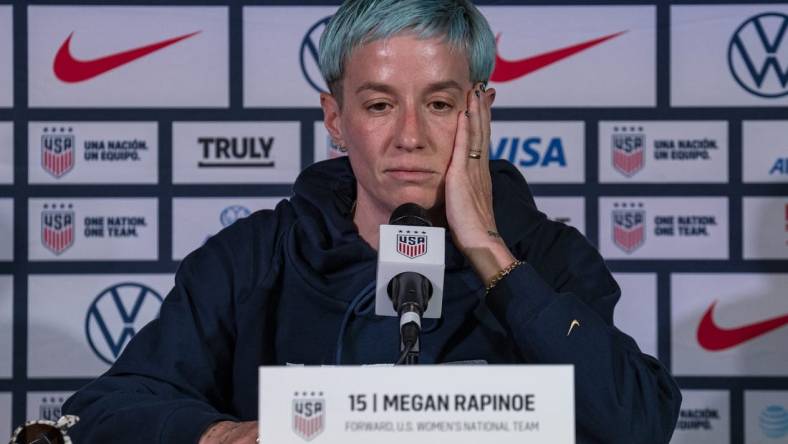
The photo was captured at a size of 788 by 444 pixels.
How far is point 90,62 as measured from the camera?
2.87 m

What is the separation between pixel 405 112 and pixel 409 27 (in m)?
0.13

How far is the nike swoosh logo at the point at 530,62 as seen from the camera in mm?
2852

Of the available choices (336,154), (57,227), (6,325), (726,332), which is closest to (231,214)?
(336,154)

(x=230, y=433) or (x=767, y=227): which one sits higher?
(x=767, y=227)

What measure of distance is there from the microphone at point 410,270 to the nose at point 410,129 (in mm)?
331

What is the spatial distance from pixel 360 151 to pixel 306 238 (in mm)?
188

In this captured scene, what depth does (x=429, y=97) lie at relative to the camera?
5.17ft

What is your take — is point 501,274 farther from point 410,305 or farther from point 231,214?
point 231,214

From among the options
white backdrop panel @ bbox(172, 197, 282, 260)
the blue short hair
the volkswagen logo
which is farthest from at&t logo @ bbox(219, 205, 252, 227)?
the blue short hair

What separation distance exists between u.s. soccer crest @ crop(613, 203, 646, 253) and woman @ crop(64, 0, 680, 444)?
3.73 feet

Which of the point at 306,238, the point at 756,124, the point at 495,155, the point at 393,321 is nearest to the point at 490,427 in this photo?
the point at 393,321

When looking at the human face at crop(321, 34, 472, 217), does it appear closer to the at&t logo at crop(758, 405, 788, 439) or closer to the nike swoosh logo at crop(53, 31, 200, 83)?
the nike swoosh logo at crop(53, 31, 200, 83)

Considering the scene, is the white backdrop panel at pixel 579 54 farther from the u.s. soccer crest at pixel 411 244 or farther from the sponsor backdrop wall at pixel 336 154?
the u.s. soccer crest at pixel 411 244

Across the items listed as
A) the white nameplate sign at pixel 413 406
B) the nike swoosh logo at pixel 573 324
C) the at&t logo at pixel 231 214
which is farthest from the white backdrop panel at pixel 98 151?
the white nameplate sign at pixel 413 406
